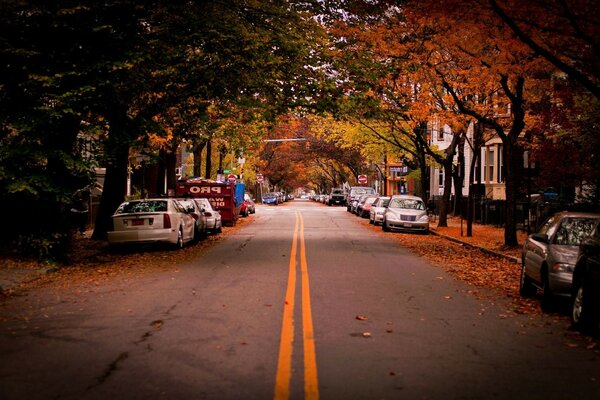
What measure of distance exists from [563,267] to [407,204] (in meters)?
20.2

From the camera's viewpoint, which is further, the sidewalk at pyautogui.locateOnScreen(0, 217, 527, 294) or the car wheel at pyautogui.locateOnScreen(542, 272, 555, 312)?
the sidewalk at pyautogui.locateOnScreen(0, 217, 527, 294)

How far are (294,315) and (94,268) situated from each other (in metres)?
7.69

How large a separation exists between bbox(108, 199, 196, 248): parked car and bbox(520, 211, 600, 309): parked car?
10.4m

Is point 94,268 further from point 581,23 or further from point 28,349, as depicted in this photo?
point 581,23

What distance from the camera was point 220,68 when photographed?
17.2 meters

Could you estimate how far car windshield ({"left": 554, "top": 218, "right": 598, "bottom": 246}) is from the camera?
33.4 ft

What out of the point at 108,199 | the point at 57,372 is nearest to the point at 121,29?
the point at 108,199

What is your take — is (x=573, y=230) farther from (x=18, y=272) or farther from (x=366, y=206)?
(x=366, y=206)

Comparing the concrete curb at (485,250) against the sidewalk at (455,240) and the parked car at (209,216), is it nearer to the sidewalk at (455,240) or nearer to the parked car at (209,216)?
the sidewalk at (455,240)

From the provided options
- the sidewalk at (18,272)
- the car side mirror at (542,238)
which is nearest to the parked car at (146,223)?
the sidewalk at (18,272)

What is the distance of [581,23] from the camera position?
11516mm

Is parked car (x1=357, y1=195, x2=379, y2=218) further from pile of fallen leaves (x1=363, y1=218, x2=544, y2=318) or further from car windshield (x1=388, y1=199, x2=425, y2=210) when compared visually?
pile of fallen leaves (x1=363, y1=218, x2=544, y2=318)

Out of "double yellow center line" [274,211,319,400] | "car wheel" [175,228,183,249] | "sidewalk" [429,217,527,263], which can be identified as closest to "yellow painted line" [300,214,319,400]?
"double yellow center line" [274,211,319,400]

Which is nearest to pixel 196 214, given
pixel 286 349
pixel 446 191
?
pixel 446 191
